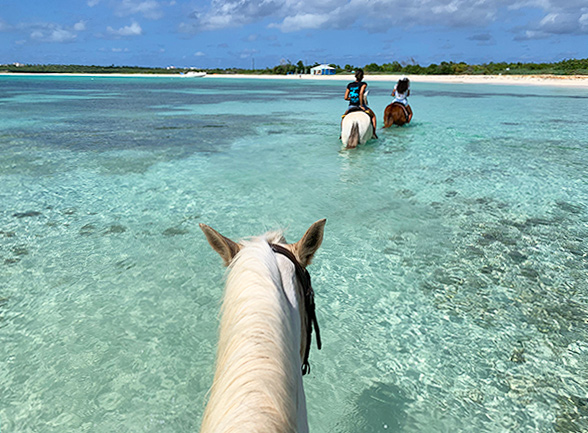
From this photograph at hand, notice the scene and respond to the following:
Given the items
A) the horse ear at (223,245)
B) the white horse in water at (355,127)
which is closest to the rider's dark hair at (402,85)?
the white horse in water at (355,127)

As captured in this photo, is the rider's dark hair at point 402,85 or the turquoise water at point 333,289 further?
the rider's dark hair at point 402,85

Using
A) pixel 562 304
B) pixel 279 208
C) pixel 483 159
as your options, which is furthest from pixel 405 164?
pixel 562 304

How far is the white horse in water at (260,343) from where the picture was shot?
3.45 ft

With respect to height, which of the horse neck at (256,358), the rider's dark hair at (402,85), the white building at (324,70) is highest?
the white building at (324,70)

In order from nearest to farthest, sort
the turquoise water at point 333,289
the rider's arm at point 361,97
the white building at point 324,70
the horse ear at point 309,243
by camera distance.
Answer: the horse ear at point 309,243 < the turquoise water at point 333,289 < the rider's arm at point 361,97 < the white building at point 324,70

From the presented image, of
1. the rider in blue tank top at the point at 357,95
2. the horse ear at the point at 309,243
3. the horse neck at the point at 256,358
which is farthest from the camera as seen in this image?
the rider in blue tank top at the point at 357,95

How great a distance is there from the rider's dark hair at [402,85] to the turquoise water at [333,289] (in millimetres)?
5474

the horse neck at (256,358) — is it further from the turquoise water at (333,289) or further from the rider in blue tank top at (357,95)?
the rider in blue tank top at (357,95)

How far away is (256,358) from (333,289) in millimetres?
3433

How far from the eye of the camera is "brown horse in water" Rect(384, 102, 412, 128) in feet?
51.7

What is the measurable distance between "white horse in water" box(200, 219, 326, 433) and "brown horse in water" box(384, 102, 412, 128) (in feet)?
50.2

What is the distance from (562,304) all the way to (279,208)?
14.4 ft

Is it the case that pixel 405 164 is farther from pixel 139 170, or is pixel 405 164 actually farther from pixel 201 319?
pixel 201 319

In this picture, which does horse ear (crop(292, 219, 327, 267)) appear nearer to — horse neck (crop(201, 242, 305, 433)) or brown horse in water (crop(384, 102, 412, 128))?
horse neck (crop(201, 242, 305, 433))
